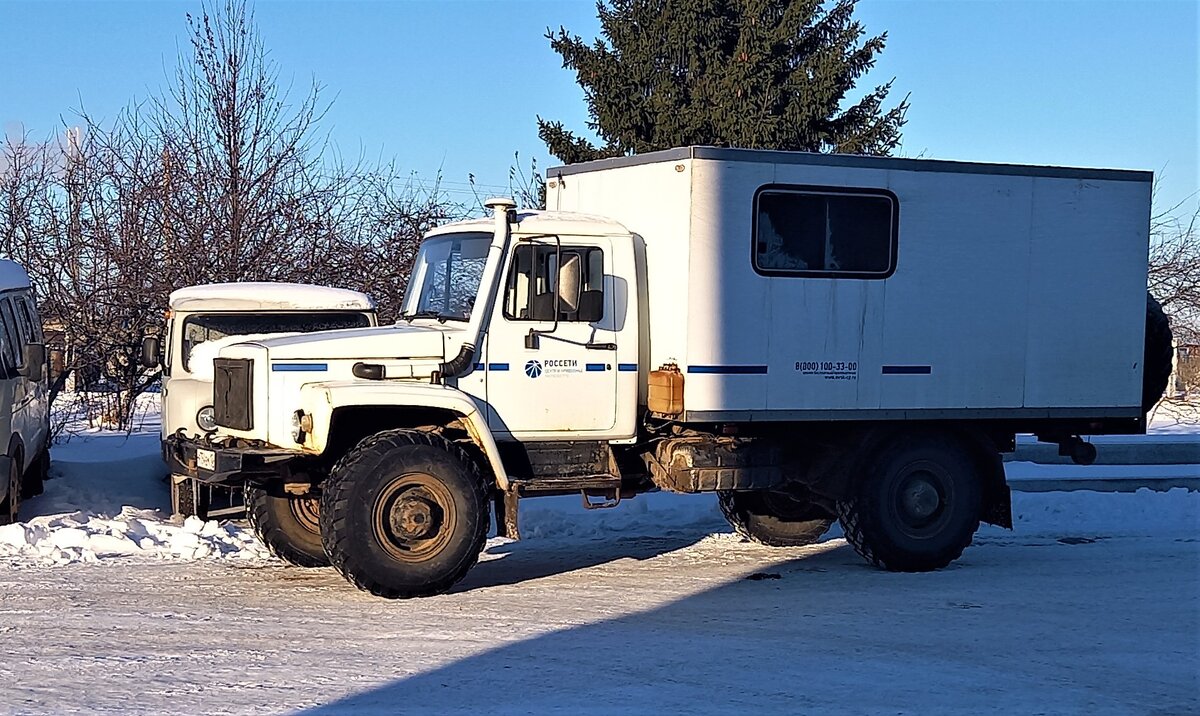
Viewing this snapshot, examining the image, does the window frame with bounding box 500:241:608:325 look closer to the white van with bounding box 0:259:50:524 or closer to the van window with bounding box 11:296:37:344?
the white van with bounding box 0:259:50:524

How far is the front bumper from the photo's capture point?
9281mm

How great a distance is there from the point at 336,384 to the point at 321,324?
3994mm

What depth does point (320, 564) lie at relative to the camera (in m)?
10.8

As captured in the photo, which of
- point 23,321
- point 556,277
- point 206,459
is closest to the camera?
point 206,459

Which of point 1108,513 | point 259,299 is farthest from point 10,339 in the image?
point 1108,513

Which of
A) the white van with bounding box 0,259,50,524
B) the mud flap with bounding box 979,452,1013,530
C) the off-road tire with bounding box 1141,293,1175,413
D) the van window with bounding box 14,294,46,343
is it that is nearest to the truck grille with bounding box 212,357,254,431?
Result: the white van with bounding box 0,259,50,524

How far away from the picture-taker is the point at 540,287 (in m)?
9.88

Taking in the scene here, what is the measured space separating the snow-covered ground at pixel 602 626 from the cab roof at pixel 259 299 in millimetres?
1966

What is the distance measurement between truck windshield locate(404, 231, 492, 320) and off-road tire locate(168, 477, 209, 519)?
94.0 inches

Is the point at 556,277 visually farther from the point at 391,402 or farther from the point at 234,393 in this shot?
the point at 234,393

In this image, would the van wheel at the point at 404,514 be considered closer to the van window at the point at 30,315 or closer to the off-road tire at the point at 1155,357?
the van window at the point at 30,315

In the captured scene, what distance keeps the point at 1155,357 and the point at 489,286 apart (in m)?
5.80

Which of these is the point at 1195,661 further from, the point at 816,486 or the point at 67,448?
the point at 67,448

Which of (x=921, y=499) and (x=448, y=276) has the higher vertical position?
(x=448, y=276)
